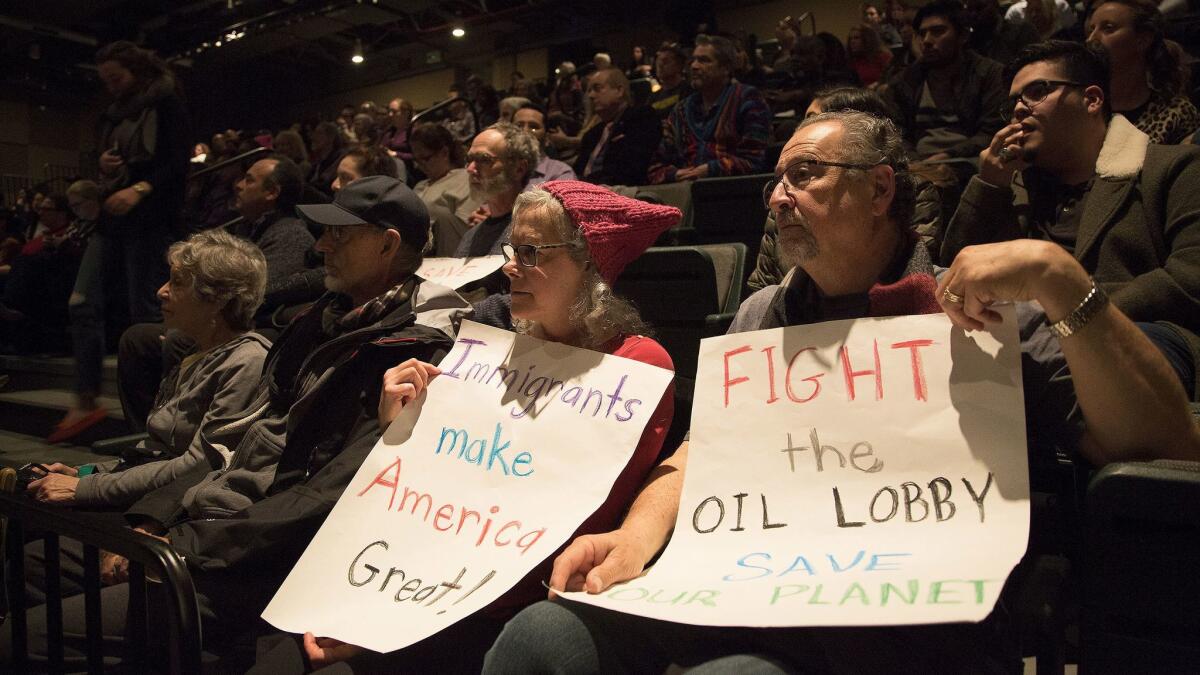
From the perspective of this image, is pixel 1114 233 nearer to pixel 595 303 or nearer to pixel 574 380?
pixel 595 303

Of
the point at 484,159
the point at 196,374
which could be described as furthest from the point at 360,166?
the point at 196,374

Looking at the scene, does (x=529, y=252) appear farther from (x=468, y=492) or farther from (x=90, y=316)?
(x=90, y=316)

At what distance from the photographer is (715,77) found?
4805 millimetres

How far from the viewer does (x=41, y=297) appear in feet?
21.1

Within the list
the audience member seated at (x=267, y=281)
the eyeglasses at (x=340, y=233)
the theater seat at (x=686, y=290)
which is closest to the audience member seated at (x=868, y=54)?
the theater seat at (x=686, y=290)

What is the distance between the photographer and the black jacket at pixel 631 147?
5.07m

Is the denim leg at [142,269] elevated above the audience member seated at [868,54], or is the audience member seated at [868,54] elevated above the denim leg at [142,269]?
the audience member seated at [868,54]

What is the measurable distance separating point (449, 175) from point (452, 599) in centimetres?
413

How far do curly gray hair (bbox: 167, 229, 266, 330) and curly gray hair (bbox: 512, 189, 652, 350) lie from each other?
4.23 ft

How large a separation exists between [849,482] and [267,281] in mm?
3049

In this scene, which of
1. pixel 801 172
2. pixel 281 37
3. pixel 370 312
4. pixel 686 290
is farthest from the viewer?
pixel 281 37

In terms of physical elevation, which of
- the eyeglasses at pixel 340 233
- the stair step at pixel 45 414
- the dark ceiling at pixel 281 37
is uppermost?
the dark ceiling at pixel 281 37

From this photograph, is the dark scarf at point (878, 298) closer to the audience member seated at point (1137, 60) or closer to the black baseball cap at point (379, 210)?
the black baseball cap at point (379, 210)

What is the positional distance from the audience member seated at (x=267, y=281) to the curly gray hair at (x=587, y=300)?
6.74 feet
